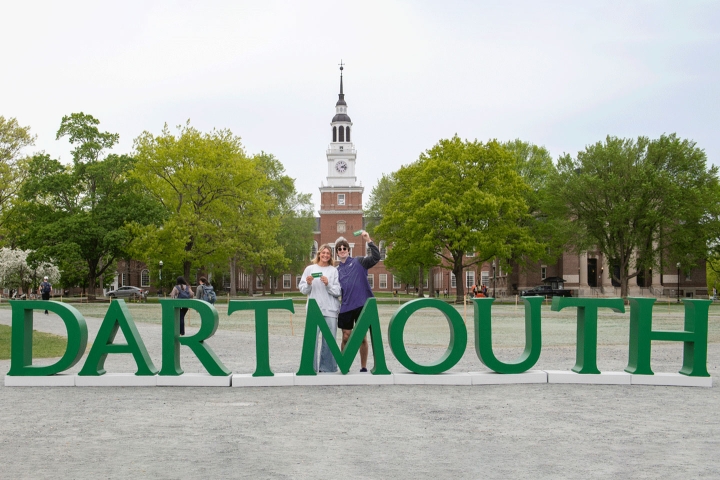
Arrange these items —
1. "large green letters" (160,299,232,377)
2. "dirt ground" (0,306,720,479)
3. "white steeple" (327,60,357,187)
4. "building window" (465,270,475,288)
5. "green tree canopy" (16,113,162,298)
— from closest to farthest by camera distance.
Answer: "dirt ground" (0,306,720,479)
"large green letters" (160,299,232,377)
"green tree canopy" (16,113,162,298)
"white steeple" (327,60,357,187)
"building window" (465,270,475,288)

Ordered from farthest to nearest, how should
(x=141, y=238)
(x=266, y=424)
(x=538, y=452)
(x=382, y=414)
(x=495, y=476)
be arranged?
1. (x=141, y=238)
2. (x=382, y=414)
3. (x=266, y=424)
4. (x=538, y=452)
5. (x=495, y=476)

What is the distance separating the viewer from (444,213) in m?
44.5

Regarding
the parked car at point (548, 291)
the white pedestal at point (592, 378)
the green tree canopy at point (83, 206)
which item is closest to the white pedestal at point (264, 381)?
the white pedestal at point (592, 378)

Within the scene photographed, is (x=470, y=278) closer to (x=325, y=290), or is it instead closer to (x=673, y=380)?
(x=673, y=380)

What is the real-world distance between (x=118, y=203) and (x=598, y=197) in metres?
30.7

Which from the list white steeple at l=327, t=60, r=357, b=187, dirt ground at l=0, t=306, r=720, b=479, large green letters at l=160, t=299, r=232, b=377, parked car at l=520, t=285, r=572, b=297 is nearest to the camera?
dirt ground at l=0, t=306, r=720, b=479

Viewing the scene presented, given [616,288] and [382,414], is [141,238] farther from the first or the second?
[616,288]

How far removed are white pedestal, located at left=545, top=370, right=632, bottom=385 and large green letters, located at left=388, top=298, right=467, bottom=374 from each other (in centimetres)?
138

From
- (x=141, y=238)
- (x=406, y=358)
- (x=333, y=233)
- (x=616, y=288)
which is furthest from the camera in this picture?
(x=333, y=233)

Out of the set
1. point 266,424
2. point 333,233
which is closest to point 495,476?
point 266,424

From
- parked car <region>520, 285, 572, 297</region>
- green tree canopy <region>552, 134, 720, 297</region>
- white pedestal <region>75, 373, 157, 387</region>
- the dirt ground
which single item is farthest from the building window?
white pedestal <region>75, 373, 157, 387</region>

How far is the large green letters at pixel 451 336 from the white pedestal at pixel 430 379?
0.09 meters

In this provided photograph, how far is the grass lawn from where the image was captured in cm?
1391

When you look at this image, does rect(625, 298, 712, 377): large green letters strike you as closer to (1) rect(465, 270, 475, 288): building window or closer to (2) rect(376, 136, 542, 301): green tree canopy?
(2) rect(376, 136, 542, 301): green tree canopy
